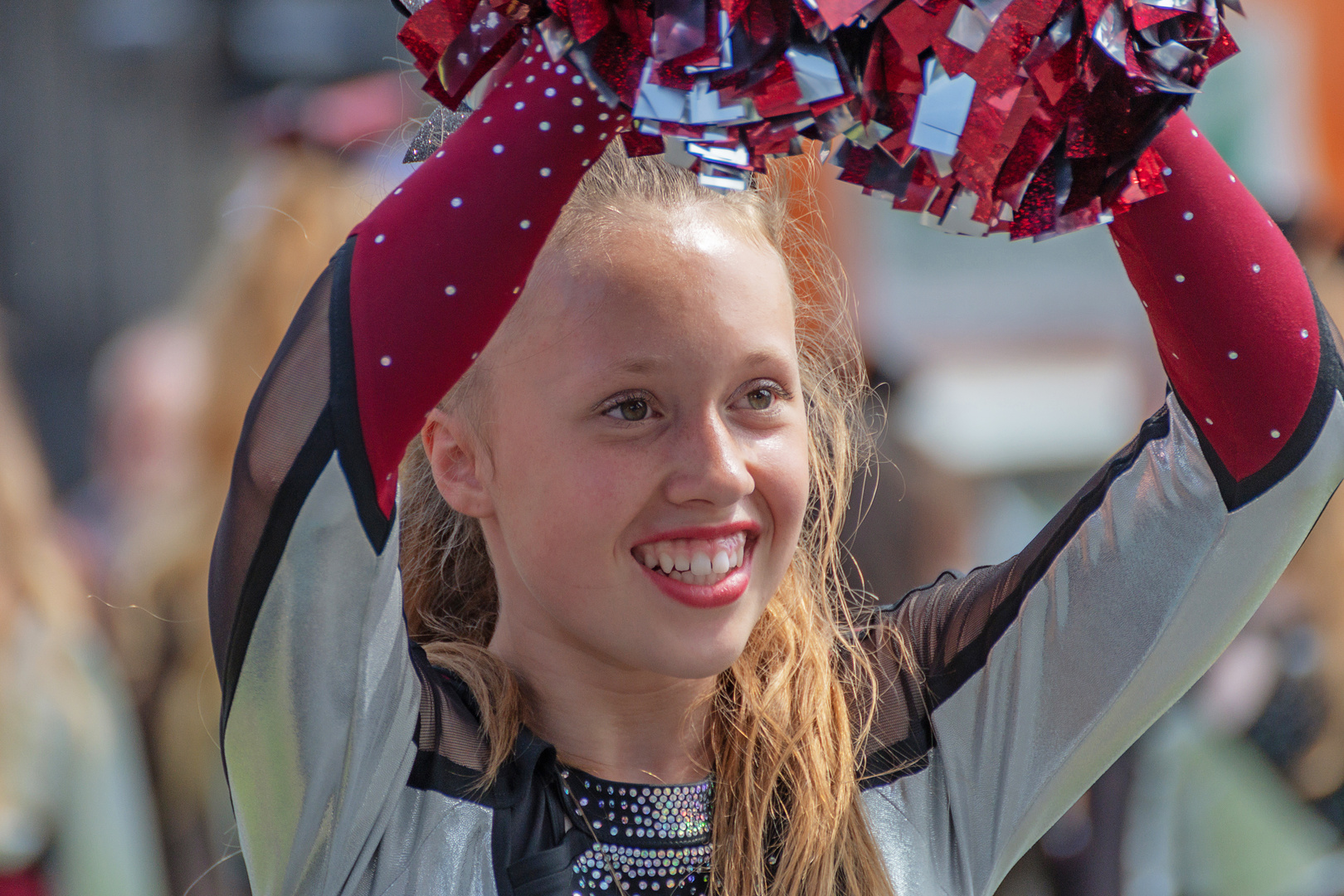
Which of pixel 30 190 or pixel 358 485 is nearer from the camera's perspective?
pixel 358 485

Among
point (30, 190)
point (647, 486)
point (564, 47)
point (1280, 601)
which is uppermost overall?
point (564, 47)

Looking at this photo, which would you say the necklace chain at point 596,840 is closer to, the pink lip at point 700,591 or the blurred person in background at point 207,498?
the pink lip at point 700,591

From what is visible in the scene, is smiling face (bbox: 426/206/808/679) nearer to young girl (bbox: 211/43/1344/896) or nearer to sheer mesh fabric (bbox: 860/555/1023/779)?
young girl (bbox: 211/43/1344/896)

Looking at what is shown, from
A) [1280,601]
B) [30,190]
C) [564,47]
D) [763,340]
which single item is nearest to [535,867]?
[763,340]

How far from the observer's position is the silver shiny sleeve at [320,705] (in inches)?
34.5

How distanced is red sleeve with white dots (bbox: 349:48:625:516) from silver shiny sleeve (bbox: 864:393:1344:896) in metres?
0.52

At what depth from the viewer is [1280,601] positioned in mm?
2746

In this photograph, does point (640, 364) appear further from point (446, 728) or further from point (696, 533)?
point (446, 728)

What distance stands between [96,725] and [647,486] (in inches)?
60.7

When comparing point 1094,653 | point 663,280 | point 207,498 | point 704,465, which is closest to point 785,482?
point 704,465

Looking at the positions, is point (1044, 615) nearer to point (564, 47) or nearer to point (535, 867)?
point (535, 867)

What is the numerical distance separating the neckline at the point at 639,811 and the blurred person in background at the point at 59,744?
1.37 metres

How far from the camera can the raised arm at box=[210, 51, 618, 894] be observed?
86 cm

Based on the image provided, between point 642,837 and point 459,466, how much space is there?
1.13ft
